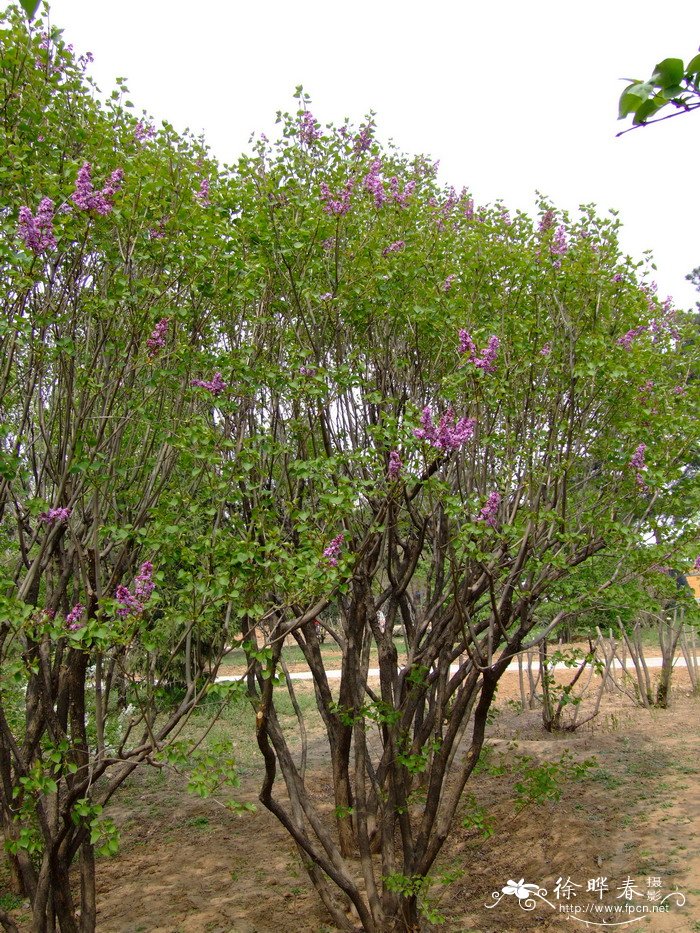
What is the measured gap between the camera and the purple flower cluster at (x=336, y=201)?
501 centimetres

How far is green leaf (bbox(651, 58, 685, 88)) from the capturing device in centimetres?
108

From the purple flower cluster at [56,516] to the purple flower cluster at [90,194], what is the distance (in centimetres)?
166

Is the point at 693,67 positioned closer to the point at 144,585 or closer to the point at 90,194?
the point at 144,585

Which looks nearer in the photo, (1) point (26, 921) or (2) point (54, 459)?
(2) point (54, 459)

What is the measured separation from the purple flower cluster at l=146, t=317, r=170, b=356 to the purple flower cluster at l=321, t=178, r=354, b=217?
143 centimetres

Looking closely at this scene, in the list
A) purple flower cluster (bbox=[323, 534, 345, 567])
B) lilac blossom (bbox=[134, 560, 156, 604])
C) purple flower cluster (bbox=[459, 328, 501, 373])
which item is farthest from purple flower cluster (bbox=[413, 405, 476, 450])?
lilac blossom (bbox=[134, 560, 156, 604])

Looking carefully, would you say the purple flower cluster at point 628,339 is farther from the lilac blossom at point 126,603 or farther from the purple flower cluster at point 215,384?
the lilac blossom at point 126,603

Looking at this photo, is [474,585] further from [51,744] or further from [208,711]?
[208,711]

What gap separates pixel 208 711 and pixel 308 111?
11689mm

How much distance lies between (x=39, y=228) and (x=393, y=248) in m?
2.47

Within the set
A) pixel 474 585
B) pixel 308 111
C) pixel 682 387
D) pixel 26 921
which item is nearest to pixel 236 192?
pixel 308 111

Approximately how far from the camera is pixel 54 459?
505 centimetres

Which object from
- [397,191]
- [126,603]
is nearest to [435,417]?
[397,191]

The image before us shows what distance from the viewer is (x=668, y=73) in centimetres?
109
